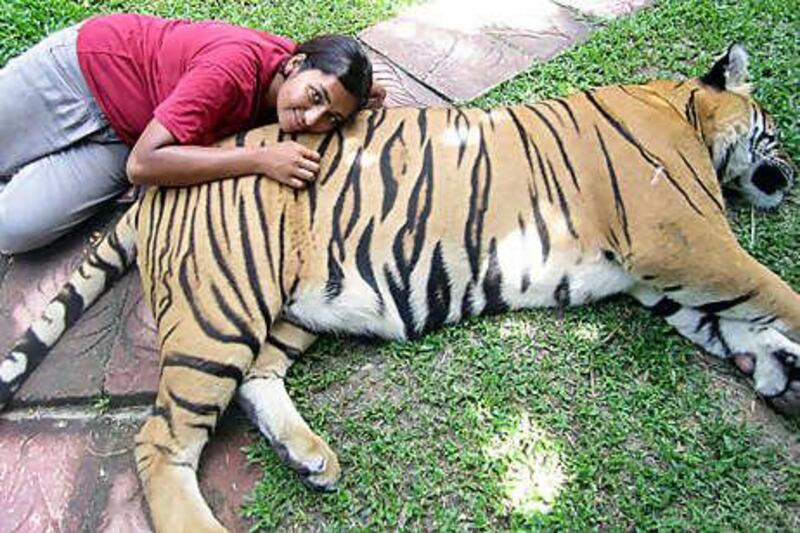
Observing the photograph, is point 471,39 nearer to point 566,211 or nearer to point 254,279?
point 566,211

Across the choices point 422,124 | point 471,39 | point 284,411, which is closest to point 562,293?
point 422,124

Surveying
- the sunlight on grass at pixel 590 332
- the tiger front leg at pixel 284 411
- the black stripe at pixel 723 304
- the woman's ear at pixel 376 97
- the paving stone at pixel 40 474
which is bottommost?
the paving stone at pixel 40 474

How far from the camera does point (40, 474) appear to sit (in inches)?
101

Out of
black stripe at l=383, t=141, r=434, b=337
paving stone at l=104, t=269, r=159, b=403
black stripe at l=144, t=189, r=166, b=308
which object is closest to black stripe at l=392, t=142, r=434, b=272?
black stripe at l=383, t=141, r=434, b=337

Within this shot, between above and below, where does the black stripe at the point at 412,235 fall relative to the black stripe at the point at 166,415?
above

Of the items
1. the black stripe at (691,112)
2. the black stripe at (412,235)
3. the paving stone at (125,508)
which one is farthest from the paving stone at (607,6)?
the paving stone at (125,508)

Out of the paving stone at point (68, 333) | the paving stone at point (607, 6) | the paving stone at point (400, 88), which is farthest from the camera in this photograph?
the paving stone at point (607, 6)

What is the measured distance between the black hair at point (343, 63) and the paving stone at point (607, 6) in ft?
6.29

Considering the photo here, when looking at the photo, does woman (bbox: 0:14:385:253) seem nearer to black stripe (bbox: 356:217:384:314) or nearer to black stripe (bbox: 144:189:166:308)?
black stripe (bbox: 144:189:166:308)

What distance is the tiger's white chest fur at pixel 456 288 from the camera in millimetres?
2682

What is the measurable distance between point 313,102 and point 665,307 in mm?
1426

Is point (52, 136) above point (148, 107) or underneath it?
underneath

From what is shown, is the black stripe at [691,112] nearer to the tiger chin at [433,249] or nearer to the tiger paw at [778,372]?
the tiger chin at [433,249]

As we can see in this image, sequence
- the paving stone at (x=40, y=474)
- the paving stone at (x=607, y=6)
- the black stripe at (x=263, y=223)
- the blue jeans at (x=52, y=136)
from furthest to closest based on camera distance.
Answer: the paving stone at (x=607, y=6) → the blue jeans at (x=52, y=136) → the black stripe at (x=263, y=223) → the paving stone at (x=40, y=474)
